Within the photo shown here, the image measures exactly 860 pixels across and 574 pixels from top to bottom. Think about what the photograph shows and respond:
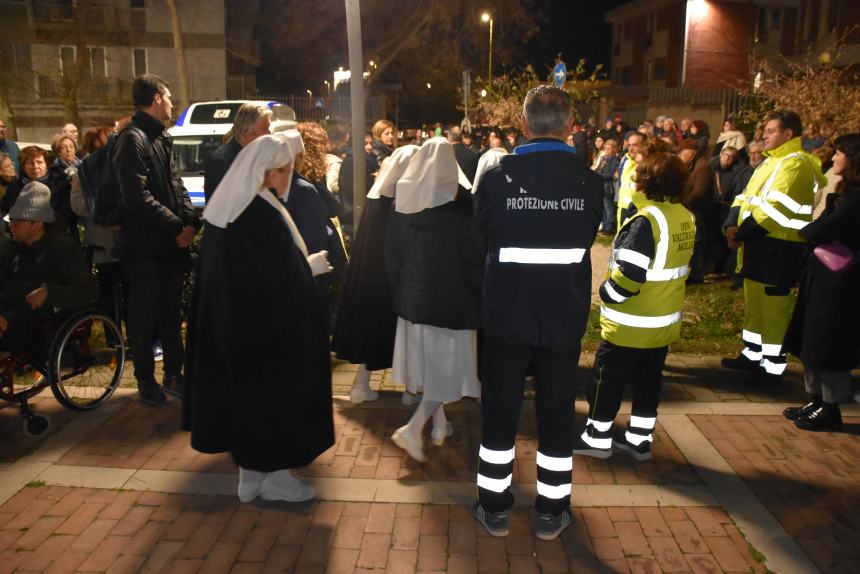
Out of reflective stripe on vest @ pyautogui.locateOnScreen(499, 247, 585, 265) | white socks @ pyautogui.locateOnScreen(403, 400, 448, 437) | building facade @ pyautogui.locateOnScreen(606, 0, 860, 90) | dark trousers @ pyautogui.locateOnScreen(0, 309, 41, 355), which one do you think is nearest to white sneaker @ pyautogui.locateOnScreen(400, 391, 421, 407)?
white socks @ pyautogui.locateOnScreen(403, 400, 448, 437)

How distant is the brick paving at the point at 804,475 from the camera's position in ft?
12.4

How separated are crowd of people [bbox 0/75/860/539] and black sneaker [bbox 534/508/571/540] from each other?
11 millimetres

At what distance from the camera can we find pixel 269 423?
12.6ft

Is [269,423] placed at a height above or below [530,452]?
above

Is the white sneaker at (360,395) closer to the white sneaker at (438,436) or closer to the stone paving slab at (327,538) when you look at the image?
the white sneaker at (438,436)

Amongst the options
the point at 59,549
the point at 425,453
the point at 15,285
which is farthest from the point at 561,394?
the point at 15,285

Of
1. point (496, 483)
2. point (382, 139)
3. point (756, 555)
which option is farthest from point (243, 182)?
point (382, 139)

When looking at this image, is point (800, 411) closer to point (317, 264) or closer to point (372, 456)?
point (372, 456)

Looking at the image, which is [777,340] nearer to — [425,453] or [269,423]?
[425,453]

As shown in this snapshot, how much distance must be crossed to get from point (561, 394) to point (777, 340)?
9.93ft

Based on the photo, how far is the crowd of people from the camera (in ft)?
11.7

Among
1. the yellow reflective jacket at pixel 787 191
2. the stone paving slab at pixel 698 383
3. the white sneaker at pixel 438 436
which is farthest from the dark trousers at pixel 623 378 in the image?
the yellow reflective jacket at pixel 787 191

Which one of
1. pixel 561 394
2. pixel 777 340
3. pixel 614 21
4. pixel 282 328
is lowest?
pixel 777 340

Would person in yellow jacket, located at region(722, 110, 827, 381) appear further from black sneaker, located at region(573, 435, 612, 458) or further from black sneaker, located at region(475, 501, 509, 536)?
black sneaker, located at region(475, 501, 509, 536)
